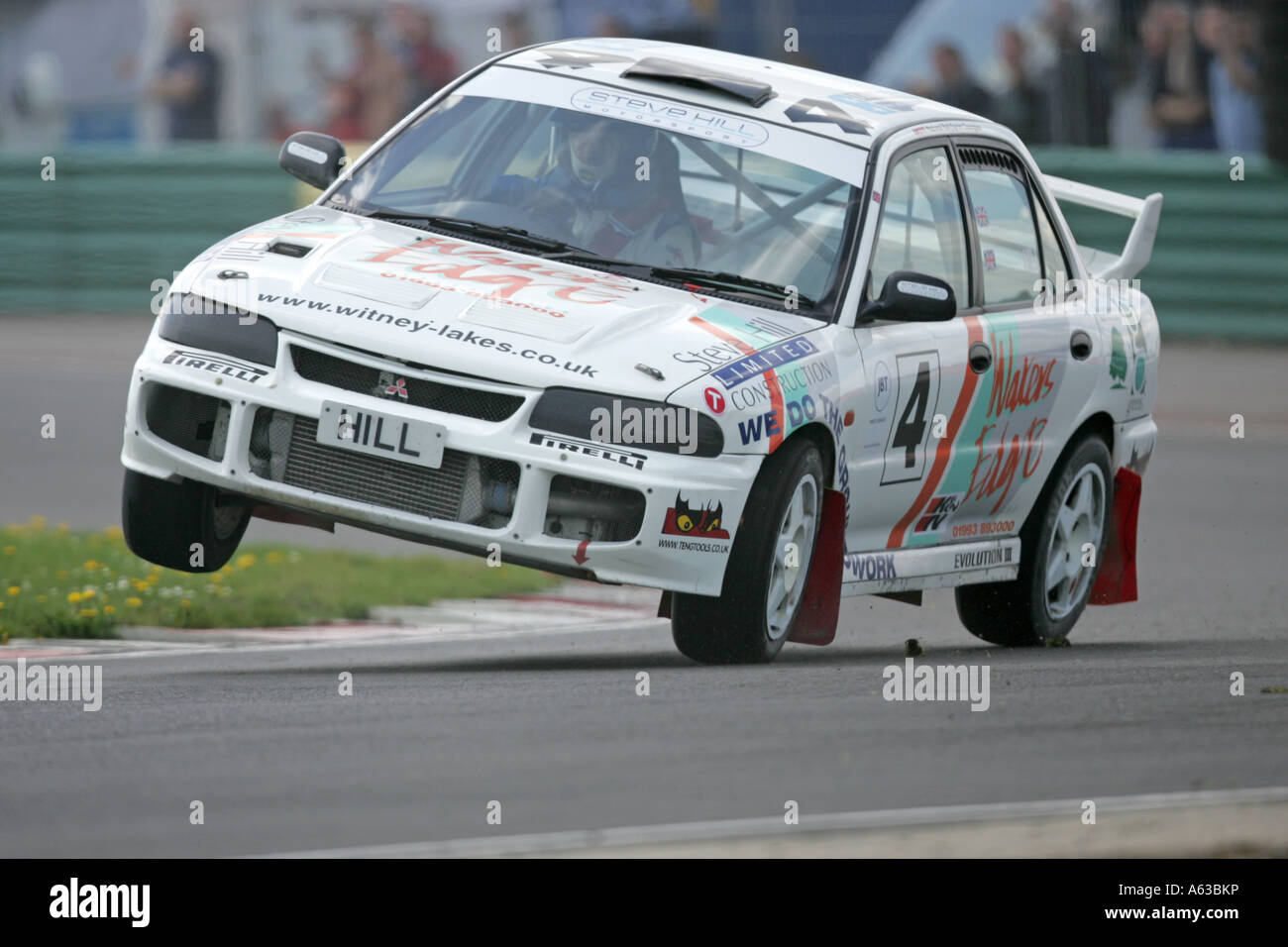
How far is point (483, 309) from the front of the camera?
23.7 ft

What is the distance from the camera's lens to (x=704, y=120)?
827cm

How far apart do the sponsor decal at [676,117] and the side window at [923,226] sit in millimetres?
515

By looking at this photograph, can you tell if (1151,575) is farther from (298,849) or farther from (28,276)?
(28,276)

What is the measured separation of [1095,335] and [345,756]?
14.8 ft

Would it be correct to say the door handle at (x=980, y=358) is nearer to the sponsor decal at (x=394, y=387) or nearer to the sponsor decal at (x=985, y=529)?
the sponsor decal at (x=985, y=529)

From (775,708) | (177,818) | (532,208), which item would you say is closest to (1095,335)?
(532,208)

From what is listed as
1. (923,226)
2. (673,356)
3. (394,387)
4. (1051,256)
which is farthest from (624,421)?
(1051,256)

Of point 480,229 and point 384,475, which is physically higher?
point 480,229

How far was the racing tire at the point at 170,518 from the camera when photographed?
300 inches

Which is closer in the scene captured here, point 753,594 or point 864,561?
point 753,594

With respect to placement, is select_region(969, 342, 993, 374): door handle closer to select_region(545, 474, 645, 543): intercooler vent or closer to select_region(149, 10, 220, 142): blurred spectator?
select_region(545, 474, 645, 543): intercooler vent

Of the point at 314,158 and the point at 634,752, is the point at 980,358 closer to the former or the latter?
the point at 314,158

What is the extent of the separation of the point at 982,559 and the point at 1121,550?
111cm

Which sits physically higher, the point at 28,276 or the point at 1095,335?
the point at 1095,335
